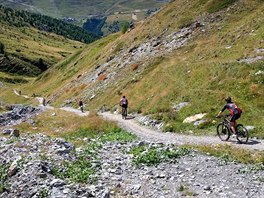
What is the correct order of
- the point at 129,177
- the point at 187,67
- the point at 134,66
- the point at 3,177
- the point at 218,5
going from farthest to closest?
the point at 218,5 < the point at 134,66 < the point at 187,67 < the point at 3,177 < the point at 129,177

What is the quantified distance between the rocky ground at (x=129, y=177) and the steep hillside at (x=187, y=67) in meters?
9.39

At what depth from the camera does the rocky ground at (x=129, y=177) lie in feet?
64.3

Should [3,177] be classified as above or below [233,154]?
below

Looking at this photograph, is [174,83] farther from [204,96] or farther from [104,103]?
[104,103]

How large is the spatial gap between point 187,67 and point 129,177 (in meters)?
34.0

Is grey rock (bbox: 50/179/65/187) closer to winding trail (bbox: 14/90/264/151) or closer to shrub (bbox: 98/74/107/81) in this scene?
winding trail (bbox: 14/90/264/151)

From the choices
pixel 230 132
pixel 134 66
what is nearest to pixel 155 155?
pixel 230 132

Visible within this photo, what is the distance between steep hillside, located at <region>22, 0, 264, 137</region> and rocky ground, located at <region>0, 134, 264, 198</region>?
9.39 meters

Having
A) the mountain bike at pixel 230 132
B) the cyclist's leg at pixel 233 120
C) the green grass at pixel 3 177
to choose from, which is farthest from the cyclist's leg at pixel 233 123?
the green grass at pixel 3 177

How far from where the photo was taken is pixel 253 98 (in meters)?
37.4

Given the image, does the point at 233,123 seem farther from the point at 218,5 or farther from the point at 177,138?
the point at 218,5

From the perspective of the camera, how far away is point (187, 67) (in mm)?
53938

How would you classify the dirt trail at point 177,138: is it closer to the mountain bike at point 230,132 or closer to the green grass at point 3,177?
the mountain bike at point 230,132

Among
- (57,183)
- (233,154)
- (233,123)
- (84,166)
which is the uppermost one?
(233,123)
